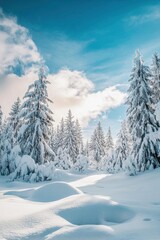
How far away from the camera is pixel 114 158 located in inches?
1185

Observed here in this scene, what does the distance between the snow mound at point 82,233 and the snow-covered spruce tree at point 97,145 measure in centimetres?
4843

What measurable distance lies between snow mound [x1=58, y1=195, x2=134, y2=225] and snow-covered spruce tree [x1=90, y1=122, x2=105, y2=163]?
46.7 metres

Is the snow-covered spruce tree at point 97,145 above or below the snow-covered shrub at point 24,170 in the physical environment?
above

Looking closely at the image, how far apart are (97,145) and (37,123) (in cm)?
3352

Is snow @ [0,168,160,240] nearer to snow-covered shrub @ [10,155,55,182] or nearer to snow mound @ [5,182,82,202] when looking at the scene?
snow mound @ [5,182,82,202]

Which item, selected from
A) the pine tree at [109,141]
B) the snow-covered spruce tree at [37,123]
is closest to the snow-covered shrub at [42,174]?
the snow-covered spruce tree at [37,123]

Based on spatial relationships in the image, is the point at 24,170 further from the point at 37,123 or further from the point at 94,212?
the point at 94,212

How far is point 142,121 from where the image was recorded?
20109mm

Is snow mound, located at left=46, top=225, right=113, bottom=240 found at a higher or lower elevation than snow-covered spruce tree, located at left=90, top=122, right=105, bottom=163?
lower

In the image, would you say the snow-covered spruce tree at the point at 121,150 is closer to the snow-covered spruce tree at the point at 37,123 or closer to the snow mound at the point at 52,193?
the snow-covered spruce tree at the point at 37,123

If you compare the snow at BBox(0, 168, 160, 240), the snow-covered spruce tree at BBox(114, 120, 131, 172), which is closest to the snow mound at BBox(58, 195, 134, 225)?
the snow at BBox(0, 168, 160, 240)

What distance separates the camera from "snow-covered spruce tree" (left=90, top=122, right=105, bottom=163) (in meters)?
53.3

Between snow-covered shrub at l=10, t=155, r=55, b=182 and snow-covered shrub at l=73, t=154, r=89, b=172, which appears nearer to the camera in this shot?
snow-covered shrub at l=10, t=155, r=55, b=182

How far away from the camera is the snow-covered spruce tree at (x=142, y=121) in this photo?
1903 cm
